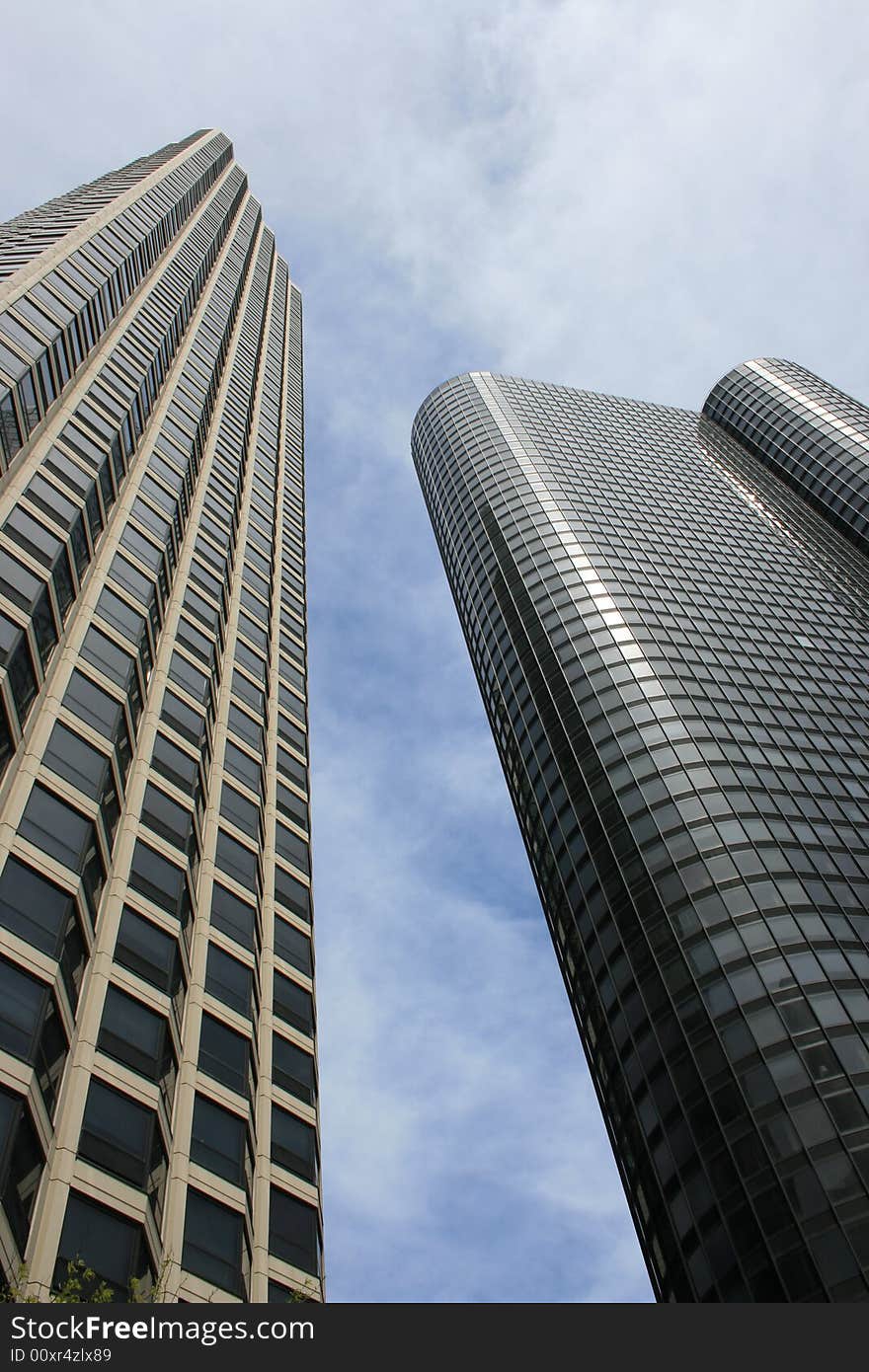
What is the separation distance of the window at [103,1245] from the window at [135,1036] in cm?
435

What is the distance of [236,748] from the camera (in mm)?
47562

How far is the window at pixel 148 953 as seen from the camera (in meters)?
31.0

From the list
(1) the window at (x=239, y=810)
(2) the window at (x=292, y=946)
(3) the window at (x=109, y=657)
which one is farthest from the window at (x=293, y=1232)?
(3) the window at (x=109, y=657)

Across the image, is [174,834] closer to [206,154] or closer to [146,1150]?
[146,1150]

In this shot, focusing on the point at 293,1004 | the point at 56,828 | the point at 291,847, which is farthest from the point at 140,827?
the point at 291,847

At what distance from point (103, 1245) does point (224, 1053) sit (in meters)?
9.02

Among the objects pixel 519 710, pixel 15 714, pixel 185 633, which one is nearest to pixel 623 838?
pixel 519 710

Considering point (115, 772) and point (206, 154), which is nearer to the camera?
point (115, 772)

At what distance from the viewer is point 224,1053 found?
3275 centimetres

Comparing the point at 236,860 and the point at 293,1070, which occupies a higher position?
the point at 236,860

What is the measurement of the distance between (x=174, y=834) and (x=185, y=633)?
1419 centimetres

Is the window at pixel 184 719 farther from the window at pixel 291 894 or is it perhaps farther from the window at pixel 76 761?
the window at pixel 76 761

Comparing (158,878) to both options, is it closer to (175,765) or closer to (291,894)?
(175,765)

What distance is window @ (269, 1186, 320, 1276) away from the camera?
30203 millimetres
